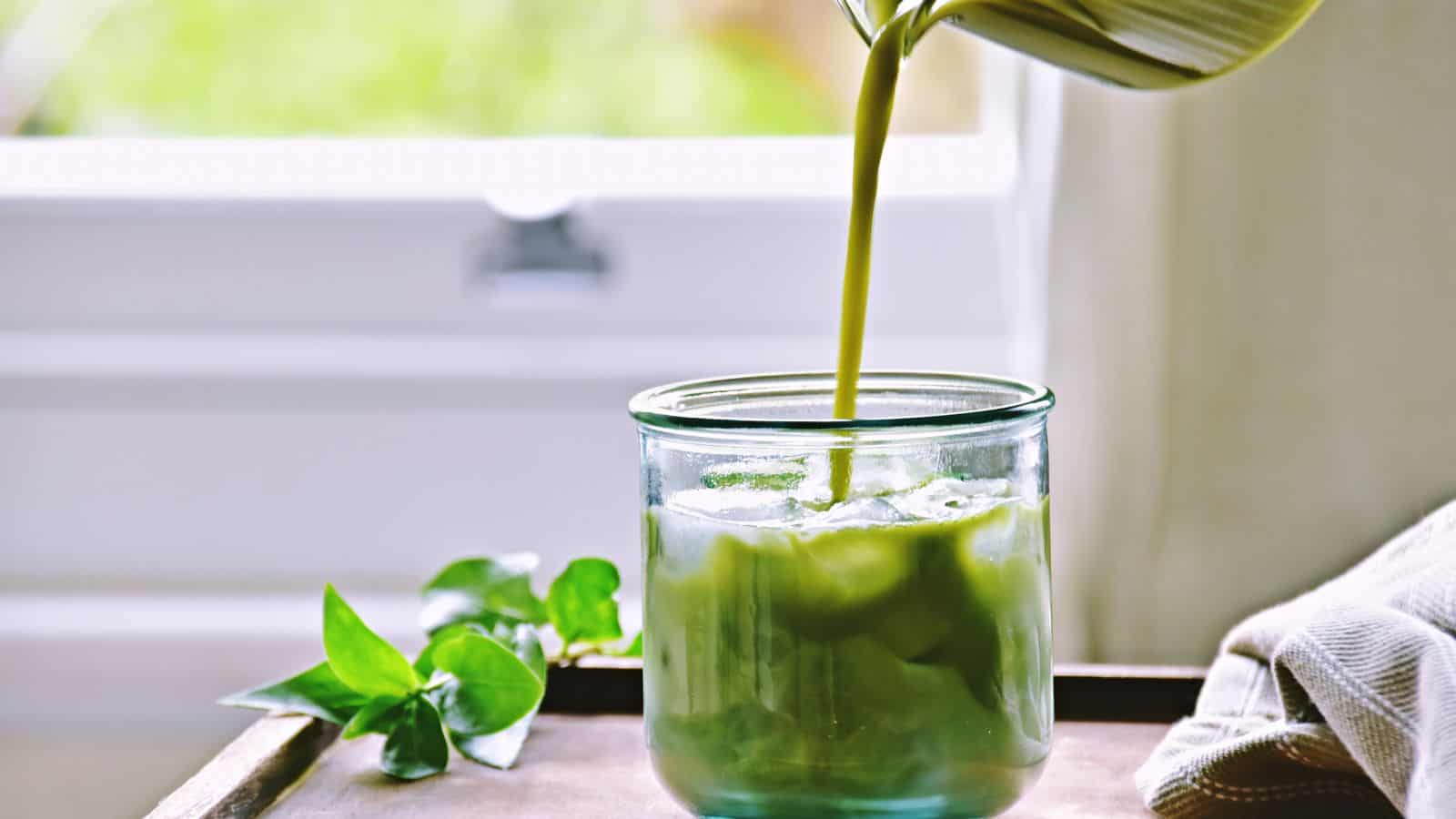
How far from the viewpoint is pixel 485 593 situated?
0.60 metres

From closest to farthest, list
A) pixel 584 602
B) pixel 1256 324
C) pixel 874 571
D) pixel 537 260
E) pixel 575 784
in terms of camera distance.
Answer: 1. pixel 874 571
2. pixel 575 784
3. pixel 584 602
4. pixel 1256 324
5. pixel 537 260

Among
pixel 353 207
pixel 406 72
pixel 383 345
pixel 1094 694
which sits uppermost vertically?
pixel 406 72

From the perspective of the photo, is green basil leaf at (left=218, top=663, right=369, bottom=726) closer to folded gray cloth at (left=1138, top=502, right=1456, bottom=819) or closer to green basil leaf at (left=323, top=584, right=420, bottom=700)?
green basil leaf at (left=323, top=584, right=420, bottom=700)

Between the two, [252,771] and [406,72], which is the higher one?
[406,72]

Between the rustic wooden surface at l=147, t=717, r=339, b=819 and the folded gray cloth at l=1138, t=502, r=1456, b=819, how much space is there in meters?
0.29

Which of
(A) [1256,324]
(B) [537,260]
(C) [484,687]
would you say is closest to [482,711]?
(C) [484,687]

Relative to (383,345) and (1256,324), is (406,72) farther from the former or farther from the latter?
(1256,324)

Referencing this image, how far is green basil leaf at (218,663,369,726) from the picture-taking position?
1.79ft

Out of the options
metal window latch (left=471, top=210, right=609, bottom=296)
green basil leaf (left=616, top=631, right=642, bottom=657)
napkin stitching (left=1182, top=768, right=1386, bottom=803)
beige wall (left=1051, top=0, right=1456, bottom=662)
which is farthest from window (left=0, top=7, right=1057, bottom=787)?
napkin stitching (left=1182, top=768, right=1386, bottom=803)

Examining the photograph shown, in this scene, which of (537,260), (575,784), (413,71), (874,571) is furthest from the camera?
(413,71)

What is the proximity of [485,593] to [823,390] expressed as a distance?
186mm

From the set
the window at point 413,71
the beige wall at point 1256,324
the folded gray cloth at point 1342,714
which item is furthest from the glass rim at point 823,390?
the window at point 413,71

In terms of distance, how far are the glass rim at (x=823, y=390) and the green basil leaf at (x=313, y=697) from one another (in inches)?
6.9

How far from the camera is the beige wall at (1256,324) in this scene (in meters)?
0.85
